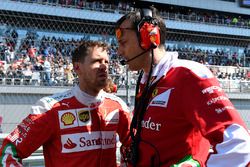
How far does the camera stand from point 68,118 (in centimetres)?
240

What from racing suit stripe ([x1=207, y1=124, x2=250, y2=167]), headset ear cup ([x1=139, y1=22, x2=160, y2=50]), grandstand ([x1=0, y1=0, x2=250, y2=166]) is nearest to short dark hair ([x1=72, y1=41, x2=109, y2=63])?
headset ear cup ([x1=139, y1=22, x2=160, y2=50])

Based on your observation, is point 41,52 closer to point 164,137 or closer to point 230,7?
point 164,137

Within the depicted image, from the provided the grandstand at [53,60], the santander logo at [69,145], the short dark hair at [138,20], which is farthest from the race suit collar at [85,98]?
the grandstand at [53,60]

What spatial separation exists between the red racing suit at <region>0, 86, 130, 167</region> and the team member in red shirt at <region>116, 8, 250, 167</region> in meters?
0.33

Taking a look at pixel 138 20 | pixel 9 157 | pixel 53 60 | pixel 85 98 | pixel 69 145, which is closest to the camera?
pixel 138 20

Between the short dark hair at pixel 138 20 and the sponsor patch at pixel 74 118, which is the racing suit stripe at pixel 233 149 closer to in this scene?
the short dark hair at pixel 138 20

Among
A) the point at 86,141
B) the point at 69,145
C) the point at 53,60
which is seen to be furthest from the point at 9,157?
the point at 53,60

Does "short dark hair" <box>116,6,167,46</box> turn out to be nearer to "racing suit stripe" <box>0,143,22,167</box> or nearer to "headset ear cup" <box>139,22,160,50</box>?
"headset ear cup" <box>139,22,160,50</box>

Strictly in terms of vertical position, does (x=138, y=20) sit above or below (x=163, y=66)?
above

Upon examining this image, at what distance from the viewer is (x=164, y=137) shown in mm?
1799

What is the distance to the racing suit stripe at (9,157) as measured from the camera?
2.24m

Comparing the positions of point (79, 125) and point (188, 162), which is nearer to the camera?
point (188, 162)

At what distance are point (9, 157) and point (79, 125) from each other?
425 mm

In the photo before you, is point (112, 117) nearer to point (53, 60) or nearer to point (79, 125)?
point (79, 125)
